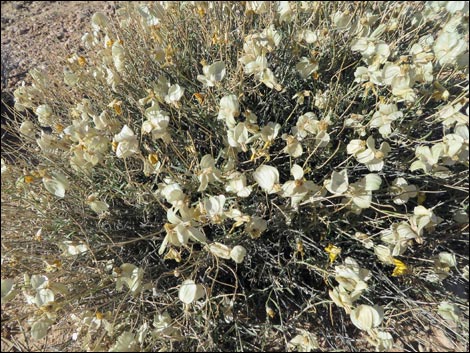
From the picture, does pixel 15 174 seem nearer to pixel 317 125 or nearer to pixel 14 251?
pixel 14 251

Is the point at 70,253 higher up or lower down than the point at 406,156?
higher up

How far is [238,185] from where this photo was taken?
4.57 feet

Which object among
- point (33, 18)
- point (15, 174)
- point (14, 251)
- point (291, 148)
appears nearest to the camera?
point (291, 148)

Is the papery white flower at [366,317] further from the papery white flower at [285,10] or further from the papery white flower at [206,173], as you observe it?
the papery white flower at [285,10]

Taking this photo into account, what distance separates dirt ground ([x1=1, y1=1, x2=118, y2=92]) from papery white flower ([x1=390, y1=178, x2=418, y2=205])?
8.20ft

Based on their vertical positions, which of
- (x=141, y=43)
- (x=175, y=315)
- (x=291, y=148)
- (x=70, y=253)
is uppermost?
(x=141, y=43)

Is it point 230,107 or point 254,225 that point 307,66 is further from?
point 254,225

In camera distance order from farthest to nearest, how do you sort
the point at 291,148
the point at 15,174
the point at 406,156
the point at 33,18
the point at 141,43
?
the point at 33,18, the point at 141,43, the point at 406,156, the point at 15,174, the point at 291,148

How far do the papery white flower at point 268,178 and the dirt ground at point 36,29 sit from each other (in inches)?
87.8

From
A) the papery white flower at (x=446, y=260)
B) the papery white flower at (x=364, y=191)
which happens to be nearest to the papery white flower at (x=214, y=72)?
the papery white flower at (x=364, y=191)

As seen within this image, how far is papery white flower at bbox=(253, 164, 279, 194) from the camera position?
1.33 metres

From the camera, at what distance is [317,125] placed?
149 cm

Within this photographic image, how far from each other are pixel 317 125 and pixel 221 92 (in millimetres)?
484

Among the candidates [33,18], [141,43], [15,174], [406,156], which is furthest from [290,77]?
[33,18]
